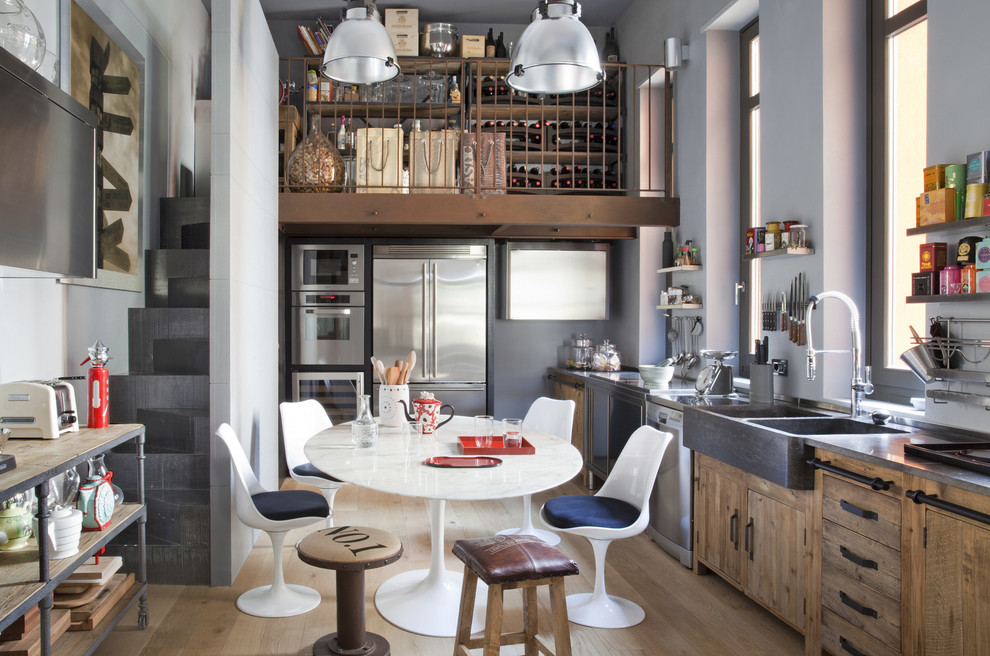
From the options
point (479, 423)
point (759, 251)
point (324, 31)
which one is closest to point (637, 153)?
point (759, 251)

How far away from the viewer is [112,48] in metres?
4.01

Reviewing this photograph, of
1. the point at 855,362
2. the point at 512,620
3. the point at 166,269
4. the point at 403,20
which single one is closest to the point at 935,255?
the point at 855,362

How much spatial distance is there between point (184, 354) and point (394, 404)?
122 centimetres

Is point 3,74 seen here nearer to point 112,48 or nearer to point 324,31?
point 112,48

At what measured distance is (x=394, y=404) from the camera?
3.45m

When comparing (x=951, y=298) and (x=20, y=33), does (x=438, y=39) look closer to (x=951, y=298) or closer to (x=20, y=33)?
(x=20, y=33)

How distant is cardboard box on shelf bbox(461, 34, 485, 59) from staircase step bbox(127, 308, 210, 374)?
3530 mm

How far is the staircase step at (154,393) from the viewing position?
363 centimetres

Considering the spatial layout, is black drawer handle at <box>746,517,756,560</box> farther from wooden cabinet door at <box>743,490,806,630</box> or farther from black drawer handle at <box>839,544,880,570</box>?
black drawer handle at <box>839,544,880,570</box>

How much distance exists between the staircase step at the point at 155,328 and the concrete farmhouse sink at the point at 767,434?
2479mm

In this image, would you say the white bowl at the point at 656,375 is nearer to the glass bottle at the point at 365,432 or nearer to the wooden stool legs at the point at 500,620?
the glass bottle at the point at 365,432

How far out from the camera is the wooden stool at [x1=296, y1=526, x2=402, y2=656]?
2.63m

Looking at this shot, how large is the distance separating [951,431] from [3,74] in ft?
10.6

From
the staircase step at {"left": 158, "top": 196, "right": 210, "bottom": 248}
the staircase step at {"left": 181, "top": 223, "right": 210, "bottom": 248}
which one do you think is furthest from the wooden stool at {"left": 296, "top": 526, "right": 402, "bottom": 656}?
the staircase step at {"left": 158, "top": 196, "right": 210, "bottom": 248}
